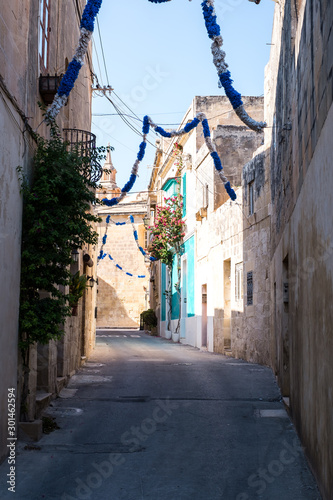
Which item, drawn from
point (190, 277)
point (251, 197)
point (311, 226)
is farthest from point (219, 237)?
point (311, 226)

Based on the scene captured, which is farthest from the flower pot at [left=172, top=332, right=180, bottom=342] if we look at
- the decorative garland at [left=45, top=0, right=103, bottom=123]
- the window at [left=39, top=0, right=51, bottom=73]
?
the decorative garland at [left=45, top=0, right=103, bottom=123]

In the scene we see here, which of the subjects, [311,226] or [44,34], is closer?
[311,226]

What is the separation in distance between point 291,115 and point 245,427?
174 inches

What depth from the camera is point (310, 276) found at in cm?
598

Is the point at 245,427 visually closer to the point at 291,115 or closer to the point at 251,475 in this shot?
the point at 251,475

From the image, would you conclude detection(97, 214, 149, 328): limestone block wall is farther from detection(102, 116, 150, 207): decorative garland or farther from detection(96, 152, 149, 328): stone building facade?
detection(102, 116, 150, 207): decorative garland

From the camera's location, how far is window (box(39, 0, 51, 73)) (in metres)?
9.27

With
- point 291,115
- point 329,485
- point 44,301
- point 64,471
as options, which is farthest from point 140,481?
point 291,115

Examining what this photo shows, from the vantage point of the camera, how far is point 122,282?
4828cm

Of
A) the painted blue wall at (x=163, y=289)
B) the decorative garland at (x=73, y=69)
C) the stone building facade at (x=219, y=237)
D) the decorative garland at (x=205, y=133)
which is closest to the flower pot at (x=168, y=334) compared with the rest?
the painted blue wall at (x=163, y=289)

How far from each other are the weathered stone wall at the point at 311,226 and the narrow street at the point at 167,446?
1.44 ft

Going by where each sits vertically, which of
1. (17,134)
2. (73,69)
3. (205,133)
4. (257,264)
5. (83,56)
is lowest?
(257,264)

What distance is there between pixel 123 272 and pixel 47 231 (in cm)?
4104

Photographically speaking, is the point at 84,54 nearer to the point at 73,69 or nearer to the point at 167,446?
the point at 73,69
